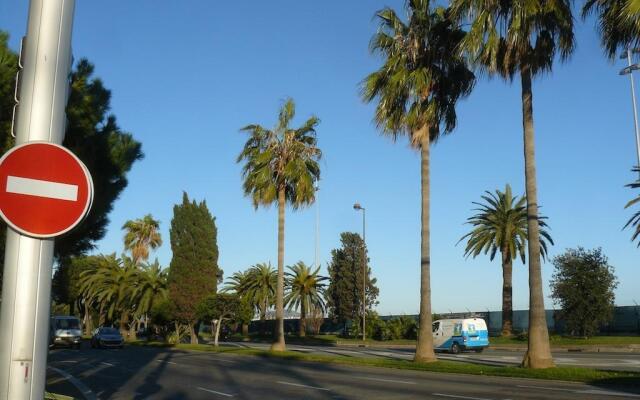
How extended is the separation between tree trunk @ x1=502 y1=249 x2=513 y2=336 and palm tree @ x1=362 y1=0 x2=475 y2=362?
90.4 ft

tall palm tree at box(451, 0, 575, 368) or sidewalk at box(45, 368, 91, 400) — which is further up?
tall palm tree at box(451, 0, 575, 368)

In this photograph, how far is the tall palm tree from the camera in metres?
20.8

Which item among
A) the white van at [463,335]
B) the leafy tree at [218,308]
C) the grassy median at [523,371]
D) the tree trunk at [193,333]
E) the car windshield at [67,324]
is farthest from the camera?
the tree trunk at [193,333]

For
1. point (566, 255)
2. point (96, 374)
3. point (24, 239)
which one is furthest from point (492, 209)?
point (24, 239)

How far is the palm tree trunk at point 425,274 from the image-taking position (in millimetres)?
25578

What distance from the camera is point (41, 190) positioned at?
3562mm

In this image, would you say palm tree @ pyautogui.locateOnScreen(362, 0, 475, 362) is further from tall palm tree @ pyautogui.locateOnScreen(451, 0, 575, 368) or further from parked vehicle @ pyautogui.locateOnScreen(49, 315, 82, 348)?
parked vehicle @ pyautogui.locateOnScreen(49, 315, 82, 348)

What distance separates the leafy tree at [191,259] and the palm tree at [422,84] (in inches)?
1018

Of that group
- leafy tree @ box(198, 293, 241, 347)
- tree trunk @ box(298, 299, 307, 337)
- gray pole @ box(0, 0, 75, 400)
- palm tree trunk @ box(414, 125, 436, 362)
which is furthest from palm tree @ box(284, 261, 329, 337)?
gray pole @ box(0, 0, 75, 400)

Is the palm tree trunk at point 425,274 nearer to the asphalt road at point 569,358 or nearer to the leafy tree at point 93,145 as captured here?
the asphalt road at point 569,358

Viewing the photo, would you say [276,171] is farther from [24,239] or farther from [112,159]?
[24,239]

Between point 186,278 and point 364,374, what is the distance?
1155 inches

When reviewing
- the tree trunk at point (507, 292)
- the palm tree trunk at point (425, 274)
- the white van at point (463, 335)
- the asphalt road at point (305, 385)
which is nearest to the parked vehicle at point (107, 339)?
the asphalt road at point (305, 385)

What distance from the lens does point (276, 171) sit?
35.8 metres
